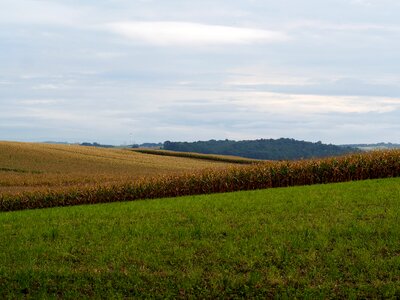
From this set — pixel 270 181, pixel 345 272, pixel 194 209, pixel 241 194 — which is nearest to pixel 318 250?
pixel 345 272

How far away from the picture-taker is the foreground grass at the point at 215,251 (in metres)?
13.5

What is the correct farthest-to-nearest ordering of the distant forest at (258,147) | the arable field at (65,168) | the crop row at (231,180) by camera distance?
the distant forest at (258,147) → the arable field at (65,168) → the crop row at (231,180)

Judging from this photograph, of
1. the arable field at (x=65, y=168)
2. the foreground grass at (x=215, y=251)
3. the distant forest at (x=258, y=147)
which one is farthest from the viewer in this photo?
the distant forest at (x=258, y=147)

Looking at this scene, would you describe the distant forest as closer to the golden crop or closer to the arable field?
the arable field

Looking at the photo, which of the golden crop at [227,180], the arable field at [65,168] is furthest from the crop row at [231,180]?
the arable field at [65,168]

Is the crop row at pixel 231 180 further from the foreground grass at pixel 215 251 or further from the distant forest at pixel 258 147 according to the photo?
the distant forest at pixel 258 147

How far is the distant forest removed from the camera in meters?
125

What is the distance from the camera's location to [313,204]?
20.8 metres

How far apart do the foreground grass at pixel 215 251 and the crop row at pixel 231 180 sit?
25.6ft

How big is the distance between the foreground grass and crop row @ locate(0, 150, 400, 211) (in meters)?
7.79

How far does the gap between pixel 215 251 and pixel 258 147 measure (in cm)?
11829

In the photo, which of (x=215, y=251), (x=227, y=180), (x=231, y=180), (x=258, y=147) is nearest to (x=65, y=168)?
(x=227, y=180)

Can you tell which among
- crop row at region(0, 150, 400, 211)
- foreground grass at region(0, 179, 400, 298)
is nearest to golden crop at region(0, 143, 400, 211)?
crop row at region(0, 150, 400, 211)

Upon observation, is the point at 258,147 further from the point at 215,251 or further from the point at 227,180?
the point at 215,251
